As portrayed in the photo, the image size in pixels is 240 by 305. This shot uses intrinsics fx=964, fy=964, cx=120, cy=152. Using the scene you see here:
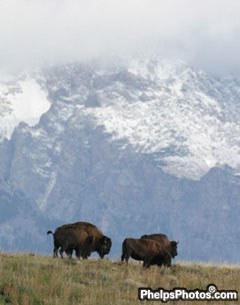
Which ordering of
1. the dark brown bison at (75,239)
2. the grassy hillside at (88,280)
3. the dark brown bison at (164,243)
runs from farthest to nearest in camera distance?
the dark brown bison at (164,243) < the dark brown bison at (75,239) < the grassy hillside at (88,280)

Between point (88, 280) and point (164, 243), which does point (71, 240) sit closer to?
point (164, 243)

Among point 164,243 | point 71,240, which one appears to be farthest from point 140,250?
point 71,240

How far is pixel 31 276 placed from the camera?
23922 mm

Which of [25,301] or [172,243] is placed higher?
[172,243]

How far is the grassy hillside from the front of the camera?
22.0m

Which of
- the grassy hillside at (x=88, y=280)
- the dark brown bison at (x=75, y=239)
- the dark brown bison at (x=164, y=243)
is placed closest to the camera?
→ the grassy hillside at (x=88, y=280)

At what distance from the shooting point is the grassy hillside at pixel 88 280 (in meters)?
22.0

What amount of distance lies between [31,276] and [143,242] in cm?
685

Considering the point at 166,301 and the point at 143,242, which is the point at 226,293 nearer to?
the point at 166,301

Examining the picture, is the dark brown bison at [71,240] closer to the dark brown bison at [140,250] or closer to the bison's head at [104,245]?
the bison's head at [104,245]

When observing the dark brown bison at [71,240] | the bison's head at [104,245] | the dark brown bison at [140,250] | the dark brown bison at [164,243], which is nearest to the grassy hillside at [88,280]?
the dark brown bison at [140,250]

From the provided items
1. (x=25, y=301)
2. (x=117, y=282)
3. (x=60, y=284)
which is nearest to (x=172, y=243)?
(x=117, y=282)

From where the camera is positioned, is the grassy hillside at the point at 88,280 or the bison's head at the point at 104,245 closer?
the grassy hillside at the point at 88,280

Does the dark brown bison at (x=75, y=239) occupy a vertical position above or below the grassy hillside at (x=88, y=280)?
above
